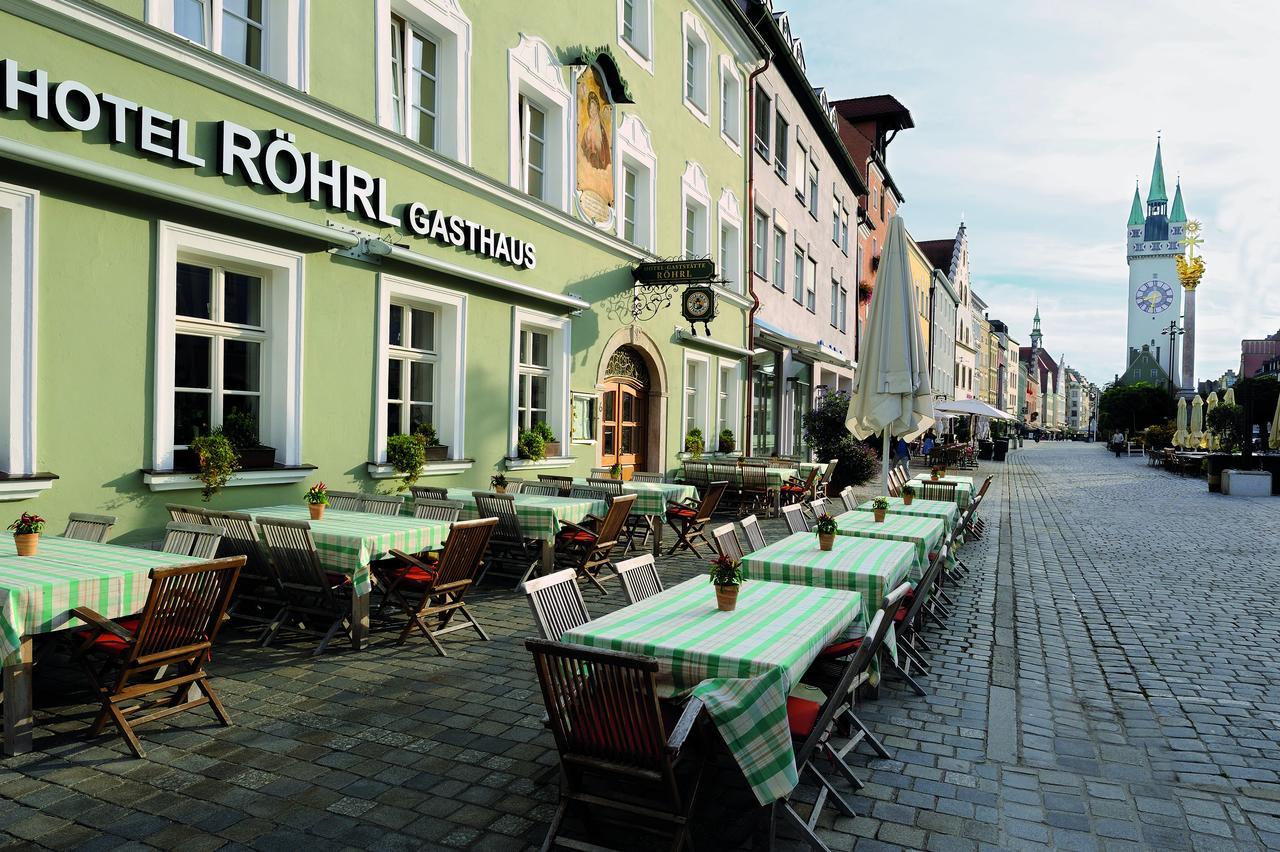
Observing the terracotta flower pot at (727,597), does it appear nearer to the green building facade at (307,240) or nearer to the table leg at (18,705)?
the table leg at (18,705)

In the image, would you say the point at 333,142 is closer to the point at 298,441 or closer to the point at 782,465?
the point at 298,441

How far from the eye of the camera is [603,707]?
314 cm

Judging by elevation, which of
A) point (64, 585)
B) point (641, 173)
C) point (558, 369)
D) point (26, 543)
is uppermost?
point (641, 173)

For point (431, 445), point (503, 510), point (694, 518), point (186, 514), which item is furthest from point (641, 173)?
point (186, 514)

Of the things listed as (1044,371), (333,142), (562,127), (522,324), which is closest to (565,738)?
(333,142)

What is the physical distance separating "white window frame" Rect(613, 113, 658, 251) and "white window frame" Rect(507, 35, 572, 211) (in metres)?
1.91

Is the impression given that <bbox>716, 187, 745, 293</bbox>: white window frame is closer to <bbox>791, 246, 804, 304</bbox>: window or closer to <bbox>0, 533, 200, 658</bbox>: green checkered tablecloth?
<bbox>791, 246, 804, 304</bbox>: window

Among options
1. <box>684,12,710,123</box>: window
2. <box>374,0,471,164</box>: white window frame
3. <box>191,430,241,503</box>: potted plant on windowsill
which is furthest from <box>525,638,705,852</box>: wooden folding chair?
<box>684,12,710,123</box>: window

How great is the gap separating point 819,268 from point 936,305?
2983 centimetres

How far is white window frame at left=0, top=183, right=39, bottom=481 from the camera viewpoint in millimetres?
5848

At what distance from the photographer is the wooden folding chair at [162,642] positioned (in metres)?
4.17

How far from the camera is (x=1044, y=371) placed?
171250mm

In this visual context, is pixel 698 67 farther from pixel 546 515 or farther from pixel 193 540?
pixel 193 540

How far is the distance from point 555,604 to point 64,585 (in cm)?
251
